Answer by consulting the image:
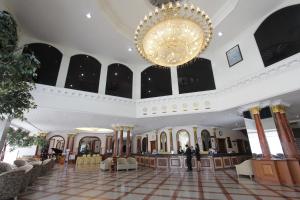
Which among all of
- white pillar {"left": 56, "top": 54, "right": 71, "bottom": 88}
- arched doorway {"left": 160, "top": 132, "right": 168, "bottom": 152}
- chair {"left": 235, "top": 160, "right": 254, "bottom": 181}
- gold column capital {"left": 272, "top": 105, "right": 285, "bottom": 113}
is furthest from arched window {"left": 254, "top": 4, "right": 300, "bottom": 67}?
white pillar {"left": 56, "top": 54, "right": 71, "bottom": 88}

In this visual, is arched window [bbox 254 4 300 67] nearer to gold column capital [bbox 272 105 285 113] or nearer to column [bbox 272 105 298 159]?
gold column capital [bbox 272 105 285 113]

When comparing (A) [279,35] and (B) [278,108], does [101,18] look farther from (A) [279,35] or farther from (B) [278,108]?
(B) [278,108]

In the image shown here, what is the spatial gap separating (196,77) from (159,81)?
2325 mm

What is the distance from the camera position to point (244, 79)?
24.4 ft

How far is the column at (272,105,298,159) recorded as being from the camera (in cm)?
643

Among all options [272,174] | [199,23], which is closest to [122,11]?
[199,23]

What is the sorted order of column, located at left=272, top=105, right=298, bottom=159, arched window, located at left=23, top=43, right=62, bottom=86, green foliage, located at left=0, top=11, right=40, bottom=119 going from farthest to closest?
arched window, located at left=23, top=43, right=62, bottom=86, column, located at left=272, top=105, right=298, bottom=159, green foliage, located at left=0, top=11, right=40, bottom=119

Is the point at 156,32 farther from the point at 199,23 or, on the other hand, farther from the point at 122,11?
the point at 122,11

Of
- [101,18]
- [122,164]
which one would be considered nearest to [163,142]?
[122,164]

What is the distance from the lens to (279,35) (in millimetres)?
6887

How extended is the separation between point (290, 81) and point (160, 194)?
20.3 ft

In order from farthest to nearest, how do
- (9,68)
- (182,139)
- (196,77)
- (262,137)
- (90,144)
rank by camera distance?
1. (90,144)
2. (182,139)
3. (196,77)
4. (262,137)
5. (9,68)

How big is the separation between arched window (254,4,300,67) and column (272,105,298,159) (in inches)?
84.0

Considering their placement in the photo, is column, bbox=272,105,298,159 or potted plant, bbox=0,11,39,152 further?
column, bbox=272,105,298,159
